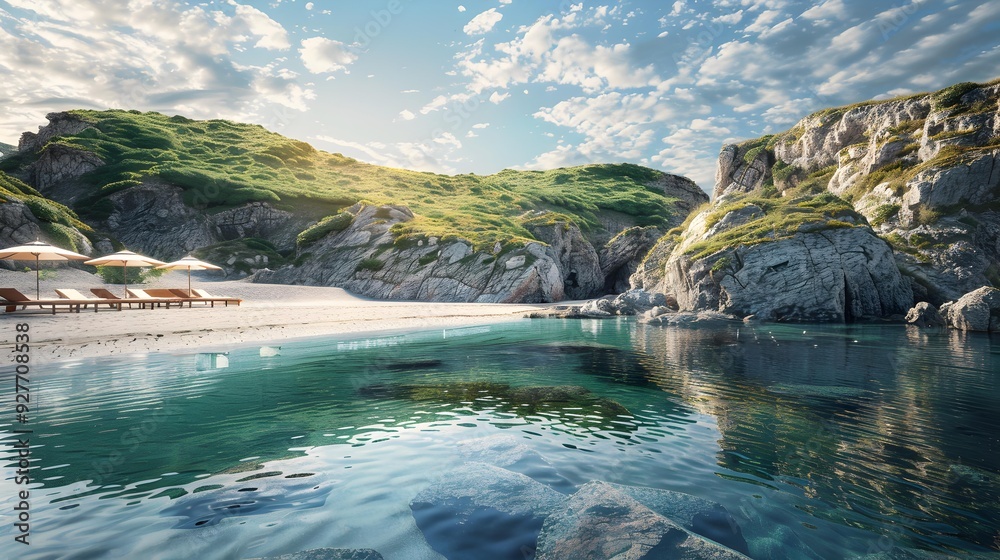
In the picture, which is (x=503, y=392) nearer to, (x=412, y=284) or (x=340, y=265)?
(x=412, y=284)

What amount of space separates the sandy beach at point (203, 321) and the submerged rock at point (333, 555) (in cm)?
1585

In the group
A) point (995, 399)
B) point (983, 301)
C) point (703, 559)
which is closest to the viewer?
point (703, 559)

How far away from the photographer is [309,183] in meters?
75.8

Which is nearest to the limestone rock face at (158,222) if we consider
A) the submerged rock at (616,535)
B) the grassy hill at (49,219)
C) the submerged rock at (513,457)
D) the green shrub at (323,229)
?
the grassy hill at (49,219)

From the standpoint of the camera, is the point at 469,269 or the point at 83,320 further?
the point at 469,269

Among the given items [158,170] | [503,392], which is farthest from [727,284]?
[158,170]

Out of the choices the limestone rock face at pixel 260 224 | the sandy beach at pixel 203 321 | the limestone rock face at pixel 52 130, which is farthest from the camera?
the limestone rock face at pixel 52 130

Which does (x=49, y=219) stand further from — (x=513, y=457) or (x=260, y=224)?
(x=513, y=457)

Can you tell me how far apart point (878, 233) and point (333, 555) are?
43.5 meters

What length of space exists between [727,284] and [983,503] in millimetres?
26664

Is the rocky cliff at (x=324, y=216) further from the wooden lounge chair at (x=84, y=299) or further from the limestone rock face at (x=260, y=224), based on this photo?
the wooden lounge chair at (x=84, y=299)

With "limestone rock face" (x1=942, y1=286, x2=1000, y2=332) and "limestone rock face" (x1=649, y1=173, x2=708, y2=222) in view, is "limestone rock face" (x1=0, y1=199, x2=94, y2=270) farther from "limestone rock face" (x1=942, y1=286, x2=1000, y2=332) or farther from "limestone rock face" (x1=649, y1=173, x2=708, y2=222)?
"limestone rock face" (x1=649, y1=173, x2=708, y2=222)

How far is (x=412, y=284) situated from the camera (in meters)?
45.2

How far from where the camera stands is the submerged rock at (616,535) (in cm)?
379
